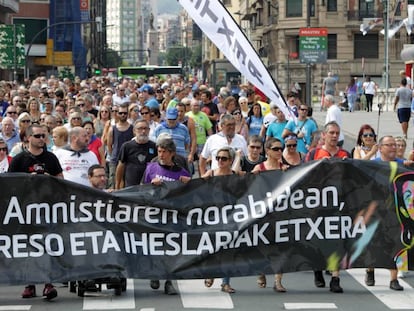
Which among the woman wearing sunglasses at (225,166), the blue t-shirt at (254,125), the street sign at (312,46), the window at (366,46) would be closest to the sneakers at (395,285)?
the woman wearing sunglasses at (225,166)

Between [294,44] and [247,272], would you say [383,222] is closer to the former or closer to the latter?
[247,272]

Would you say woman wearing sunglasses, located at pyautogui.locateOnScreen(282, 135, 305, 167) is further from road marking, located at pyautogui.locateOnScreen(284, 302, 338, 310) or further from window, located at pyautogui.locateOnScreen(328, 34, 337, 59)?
window, located at pyautogui.locateOnScreen(328, 34, 337, 59)

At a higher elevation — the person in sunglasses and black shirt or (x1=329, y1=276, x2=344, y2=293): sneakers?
the person in sunglasses and black shirt

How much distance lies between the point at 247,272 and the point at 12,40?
35276 mm

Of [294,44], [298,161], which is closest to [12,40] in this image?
[298,161]

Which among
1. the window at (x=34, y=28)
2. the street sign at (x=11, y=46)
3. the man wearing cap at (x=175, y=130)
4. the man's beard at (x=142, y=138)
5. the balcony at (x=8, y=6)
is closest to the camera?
the man's beard at (x=142, y=138)

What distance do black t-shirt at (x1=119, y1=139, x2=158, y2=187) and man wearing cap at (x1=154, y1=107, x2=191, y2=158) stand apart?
102 inches

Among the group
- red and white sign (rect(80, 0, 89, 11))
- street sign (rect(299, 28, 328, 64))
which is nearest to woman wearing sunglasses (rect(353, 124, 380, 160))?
street sign (rect(299, 28, 328, 64))

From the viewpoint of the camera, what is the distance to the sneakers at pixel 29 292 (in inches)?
413

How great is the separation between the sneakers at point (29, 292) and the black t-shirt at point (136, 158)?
2.59 meters

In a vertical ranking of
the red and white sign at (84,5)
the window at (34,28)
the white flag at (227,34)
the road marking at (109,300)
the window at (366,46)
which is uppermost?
the red and white sign at (84,5)

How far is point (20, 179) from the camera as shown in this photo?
10.4m

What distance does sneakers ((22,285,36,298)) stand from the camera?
10.5 m

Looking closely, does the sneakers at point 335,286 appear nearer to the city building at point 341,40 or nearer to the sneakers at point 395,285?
the sneakers at point 395,285
